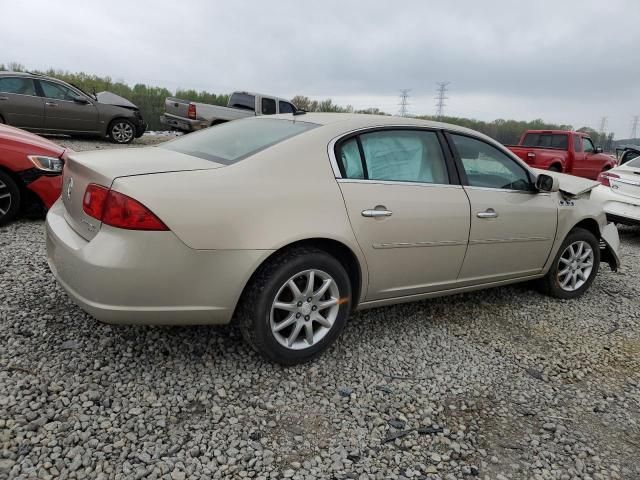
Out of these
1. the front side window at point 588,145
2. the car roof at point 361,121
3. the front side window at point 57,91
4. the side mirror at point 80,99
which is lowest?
the car roof at point 361,121

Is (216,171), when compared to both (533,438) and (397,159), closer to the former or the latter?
(397,159)

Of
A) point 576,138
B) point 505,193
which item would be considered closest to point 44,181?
point 505,193

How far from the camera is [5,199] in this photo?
475cm

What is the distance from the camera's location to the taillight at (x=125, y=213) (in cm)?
228

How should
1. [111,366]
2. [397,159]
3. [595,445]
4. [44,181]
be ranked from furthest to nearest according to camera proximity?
[44,181] < [397,159] < [111,366] < [595,445]

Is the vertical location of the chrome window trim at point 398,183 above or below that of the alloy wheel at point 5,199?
above

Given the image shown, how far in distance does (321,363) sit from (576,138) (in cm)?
1241

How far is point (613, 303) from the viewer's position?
4.53 m

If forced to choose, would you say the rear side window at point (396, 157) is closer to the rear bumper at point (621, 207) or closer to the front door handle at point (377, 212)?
the front door handle at point (377, 212)

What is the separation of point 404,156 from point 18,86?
10896mm

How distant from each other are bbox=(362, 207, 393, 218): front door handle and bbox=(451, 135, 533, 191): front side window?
882mm

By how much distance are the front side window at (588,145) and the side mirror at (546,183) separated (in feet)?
35.1

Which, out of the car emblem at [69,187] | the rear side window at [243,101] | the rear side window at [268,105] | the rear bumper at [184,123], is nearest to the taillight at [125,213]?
the car emblem at [69,187]

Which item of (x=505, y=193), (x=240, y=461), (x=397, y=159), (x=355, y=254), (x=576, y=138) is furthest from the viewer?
(x=576, y=138)
